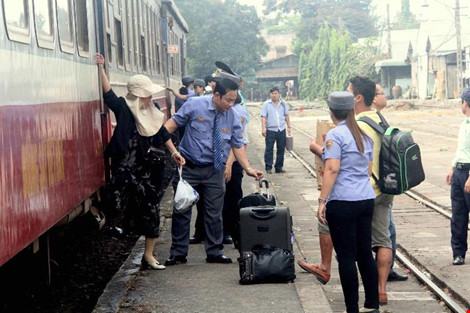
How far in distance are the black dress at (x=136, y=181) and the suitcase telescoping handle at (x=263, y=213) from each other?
0.91m

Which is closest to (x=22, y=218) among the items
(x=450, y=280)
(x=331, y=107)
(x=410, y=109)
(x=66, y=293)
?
(x=331, y=107)

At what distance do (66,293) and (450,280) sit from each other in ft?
11.3

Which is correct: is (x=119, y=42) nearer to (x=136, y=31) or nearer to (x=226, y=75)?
(x=136, y=31)

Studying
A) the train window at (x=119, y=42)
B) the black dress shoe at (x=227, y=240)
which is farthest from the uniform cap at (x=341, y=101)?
the train window at (x=119, y=42)

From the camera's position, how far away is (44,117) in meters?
5.86

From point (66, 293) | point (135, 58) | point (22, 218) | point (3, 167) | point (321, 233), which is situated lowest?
point (66, 293)

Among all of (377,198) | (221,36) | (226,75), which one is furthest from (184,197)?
(221,36)

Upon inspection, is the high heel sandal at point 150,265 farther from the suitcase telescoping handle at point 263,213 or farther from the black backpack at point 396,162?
the black backpack at point 396,162

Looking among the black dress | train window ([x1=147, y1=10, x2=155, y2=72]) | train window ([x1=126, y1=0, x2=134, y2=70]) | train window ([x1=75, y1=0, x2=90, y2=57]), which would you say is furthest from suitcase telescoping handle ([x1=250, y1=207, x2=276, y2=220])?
train window ([x1=147, y1=10, x2=155, y2=72])

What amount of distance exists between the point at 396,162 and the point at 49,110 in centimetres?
255

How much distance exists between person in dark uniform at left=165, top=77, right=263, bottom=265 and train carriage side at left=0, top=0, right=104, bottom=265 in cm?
83

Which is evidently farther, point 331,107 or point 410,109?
point 410,109

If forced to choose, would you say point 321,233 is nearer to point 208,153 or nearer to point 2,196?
point 208,153

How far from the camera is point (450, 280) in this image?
315 inches
